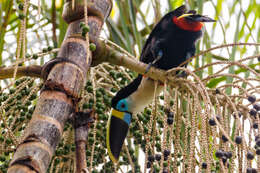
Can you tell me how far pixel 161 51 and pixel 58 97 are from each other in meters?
1.07

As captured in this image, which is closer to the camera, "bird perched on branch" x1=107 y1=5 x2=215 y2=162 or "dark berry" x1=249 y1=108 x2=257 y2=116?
"dark berry" x1=249 y1=108 x2=257 y2=116

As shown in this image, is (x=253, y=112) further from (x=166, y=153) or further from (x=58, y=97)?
(x=58, y=97)

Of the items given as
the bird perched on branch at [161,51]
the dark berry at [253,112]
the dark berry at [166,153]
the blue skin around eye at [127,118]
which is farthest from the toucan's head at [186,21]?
the dark berry at [166,153]

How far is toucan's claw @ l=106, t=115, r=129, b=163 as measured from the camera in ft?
5.28

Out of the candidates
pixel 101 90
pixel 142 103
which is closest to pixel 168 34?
pixel 142 103

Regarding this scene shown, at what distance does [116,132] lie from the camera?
1.76 meters

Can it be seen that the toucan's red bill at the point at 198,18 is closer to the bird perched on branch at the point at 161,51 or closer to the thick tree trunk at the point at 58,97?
the bird perched on branch at the point at 161,51

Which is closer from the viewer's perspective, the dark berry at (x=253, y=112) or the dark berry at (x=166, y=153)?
the dark berry at (x=166, y=153)

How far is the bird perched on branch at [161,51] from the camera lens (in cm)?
198

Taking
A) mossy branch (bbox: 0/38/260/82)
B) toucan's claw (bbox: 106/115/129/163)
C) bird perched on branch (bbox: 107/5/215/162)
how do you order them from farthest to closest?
bird perched on branch (bbox: 107/5/215/162), toucan's claw (bbox: 106/115/129/163), mossy branch (bbox: 0/38/260/82)

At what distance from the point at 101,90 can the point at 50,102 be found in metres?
0.55

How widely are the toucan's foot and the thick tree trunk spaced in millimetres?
450

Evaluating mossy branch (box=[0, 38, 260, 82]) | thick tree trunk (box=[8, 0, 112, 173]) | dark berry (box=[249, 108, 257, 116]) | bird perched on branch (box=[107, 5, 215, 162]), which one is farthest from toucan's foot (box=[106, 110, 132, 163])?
dark berry (box=[249, 108, 257, 116])

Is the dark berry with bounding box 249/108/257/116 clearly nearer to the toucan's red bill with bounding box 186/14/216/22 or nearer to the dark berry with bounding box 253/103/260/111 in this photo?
the dark berry with bounding box 253/103/260/111
